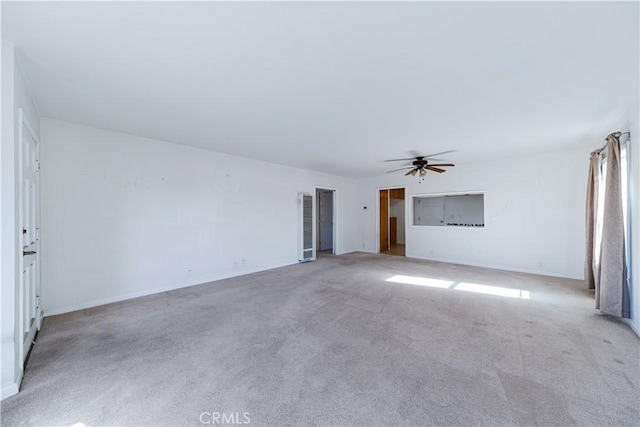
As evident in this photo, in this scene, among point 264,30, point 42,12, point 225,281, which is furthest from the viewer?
point 225,281

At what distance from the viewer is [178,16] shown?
150cm

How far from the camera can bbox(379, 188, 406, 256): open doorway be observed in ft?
26.3

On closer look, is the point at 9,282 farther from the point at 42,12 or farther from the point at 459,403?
the point at 459,403

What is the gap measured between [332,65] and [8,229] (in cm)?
270

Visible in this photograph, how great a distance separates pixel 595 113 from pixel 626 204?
1.14m

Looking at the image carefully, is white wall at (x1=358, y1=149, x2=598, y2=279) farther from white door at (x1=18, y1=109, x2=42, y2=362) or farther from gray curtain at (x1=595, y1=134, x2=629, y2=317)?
white door at (x1=18, y1=109, x2=42, y2=362)

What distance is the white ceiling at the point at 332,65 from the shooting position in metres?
1.49

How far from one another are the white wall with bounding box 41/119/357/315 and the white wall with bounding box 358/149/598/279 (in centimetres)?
444

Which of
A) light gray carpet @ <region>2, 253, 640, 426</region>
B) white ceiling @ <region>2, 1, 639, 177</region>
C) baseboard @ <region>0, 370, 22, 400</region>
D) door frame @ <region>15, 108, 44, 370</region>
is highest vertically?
white ceiling @ <region>2, 1, 639, 177</region>

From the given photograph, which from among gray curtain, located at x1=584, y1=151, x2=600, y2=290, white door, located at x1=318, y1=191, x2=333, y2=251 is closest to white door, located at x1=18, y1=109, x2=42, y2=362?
white door, located at x1=318, y1=191, x2=333, y2=251

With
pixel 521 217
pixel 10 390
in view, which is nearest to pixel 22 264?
pixel 10 390

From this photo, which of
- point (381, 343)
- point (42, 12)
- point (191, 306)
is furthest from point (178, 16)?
point (191, 306)

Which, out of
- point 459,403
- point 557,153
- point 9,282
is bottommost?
point 459,403

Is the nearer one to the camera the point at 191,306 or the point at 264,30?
the point at 264,30
